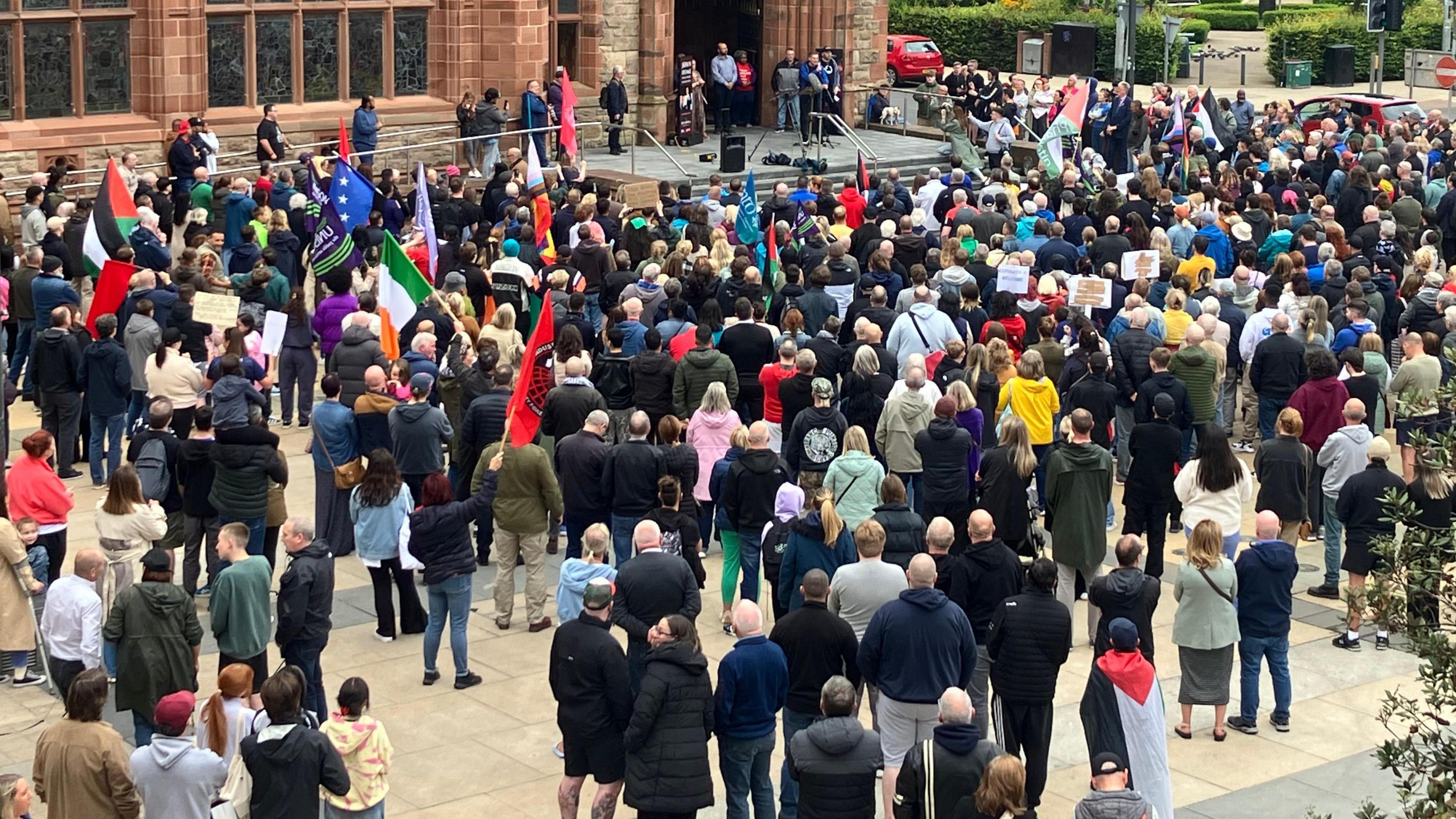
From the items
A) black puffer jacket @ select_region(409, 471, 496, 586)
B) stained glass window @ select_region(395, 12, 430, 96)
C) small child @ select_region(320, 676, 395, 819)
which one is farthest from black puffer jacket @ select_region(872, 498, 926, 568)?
stained glass window @ select_region(395, 12, 430, 96)

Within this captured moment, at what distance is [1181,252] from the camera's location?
74.6ft

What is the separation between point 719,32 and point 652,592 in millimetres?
28617

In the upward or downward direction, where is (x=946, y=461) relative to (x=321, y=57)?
downward

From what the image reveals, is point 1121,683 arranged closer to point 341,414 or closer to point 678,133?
point 341,414

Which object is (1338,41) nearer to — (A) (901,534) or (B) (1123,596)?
(A) (901,534)

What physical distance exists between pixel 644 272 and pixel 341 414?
14.4 feet

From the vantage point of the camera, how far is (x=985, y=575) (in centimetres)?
1259

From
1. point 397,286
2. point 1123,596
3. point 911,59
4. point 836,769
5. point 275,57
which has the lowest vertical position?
point 836,769

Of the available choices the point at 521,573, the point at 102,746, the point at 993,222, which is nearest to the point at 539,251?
the point at 993,222

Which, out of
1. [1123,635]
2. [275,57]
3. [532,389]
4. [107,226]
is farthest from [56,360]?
[275,57]

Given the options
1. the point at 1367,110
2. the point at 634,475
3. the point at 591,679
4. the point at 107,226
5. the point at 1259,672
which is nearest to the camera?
the point at 591,679

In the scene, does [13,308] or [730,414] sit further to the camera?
[13,308]

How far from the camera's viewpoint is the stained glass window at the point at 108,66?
1123 inches

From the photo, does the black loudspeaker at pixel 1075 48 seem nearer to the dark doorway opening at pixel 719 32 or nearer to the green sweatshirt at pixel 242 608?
the dark doorway opening at pixel 719 32
